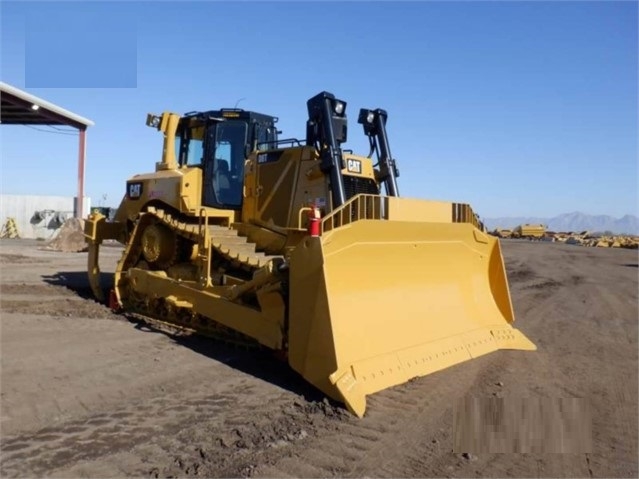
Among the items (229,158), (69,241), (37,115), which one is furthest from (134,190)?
(37,115)

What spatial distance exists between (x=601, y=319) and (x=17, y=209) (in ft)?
103

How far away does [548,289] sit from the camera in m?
15.4

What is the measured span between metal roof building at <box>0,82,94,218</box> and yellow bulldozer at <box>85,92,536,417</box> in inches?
726

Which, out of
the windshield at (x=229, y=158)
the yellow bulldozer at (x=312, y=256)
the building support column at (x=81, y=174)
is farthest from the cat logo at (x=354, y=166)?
the building support column at (x=81, y=174)

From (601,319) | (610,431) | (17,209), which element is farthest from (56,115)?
(610,431)

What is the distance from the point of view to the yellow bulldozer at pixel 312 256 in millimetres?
5609

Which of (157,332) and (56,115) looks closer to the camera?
(157,332)

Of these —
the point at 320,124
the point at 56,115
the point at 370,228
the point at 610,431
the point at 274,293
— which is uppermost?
the point at 56,115

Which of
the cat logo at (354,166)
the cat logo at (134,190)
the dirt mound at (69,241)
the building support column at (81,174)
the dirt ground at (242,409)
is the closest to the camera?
the dirt ground at (242,409)

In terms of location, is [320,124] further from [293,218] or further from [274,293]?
[274,293]

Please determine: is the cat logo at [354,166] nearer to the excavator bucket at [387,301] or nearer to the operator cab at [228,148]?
the excavator bucket at [387,301]

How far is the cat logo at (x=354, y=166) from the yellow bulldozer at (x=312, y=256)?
0.03 metres

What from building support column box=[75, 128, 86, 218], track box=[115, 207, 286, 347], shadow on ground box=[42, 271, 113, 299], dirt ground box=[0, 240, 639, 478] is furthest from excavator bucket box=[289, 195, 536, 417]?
building support column box=[75, 128, 86, 218]

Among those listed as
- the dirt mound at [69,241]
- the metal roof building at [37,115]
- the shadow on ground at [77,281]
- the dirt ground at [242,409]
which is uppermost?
the metal roof building at [37,115]
